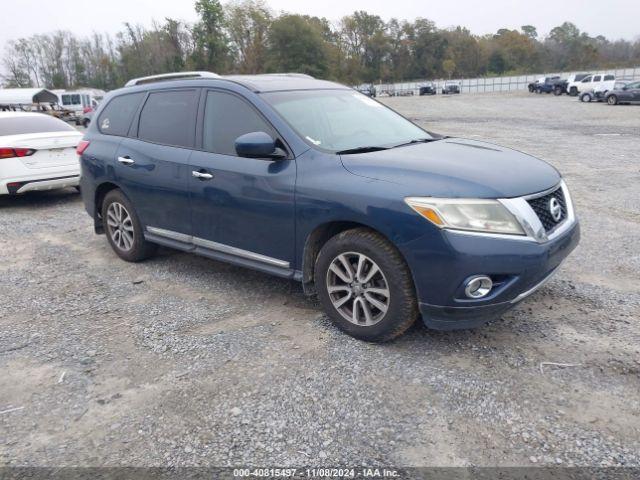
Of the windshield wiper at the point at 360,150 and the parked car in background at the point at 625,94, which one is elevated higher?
the parked car in background at the point at 625,94

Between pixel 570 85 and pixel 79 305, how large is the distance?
4553 centimetres

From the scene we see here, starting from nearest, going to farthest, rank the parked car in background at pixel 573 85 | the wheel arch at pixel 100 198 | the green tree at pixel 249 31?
1. the wheel arch at pixel 100 198
2. the parked car in background at pixel 573 85
3. the green tree at pixel 249 31

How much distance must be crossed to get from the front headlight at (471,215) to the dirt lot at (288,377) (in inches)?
34.4

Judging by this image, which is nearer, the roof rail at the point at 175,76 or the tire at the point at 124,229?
the roof rail at the point at 175,76

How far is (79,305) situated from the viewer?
180 inches

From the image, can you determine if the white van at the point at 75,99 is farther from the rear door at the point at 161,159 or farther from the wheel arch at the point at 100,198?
the rear door at the point at 161,159

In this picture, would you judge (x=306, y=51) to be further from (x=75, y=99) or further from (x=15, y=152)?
(x=15, y=152)

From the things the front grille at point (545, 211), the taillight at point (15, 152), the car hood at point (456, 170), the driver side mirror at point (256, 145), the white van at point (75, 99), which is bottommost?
the front grille at point (545, 211)

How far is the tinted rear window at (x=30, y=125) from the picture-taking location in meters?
8.41

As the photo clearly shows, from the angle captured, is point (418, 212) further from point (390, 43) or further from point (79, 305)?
point (390, 43)

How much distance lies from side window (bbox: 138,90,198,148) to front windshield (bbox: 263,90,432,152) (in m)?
0.85

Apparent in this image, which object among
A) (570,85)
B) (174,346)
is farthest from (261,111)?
(570,85)

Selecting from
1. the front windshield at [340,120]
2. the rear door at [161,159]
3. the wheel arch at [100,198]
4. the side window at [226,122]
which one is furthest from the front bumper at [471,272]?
the wheel arch at [100,198]

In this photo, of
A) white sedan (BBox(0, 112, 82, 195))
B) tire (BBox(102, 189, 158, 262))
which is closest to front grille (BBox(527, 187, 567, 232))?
tire (BBox(102, 189, 158, 262))
